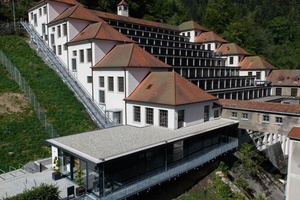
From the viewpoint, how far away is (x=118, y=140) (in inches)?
736

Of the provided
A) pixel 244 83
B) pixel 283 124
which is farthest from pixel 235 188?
pixel 244 83

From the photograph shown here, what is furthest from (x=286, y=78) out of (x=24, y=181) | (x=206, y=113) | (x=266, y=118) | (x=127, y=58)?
(x=24, y=181)

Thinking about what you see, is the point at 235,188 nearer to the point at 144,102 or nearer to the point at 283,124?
the point at 283,124

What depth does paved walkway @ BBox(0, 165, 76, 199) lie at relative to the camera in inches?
614

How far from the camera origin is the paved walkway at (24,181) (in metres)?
15.6

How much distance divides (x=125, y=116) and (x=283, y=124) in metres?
15.6

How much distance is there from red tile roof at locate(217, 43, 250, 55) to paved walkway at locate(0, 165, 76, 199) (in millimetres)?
44485

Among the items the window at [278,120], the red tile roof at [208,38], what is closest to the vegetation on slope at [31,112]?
the window at [278,120]

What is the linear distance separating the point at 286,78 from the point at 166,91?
3433 centimetres


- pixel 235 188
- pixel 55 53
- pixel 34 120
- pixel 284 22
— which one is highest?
pixel 284 22

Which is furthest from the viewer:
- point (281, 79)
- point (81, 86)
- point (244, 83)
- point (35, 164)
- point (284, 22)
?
point (284, 22)

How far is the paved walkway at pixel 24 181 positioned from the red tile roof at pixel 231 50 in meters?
44.5

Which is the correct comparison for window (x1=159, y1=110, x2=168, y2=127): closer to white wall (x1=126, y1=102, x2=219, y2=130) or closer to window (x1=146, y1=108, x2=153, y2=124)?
white wall (x1=126, y1=102, x2=219, y2=130)

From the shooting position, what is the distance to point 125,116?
26.1 metres
